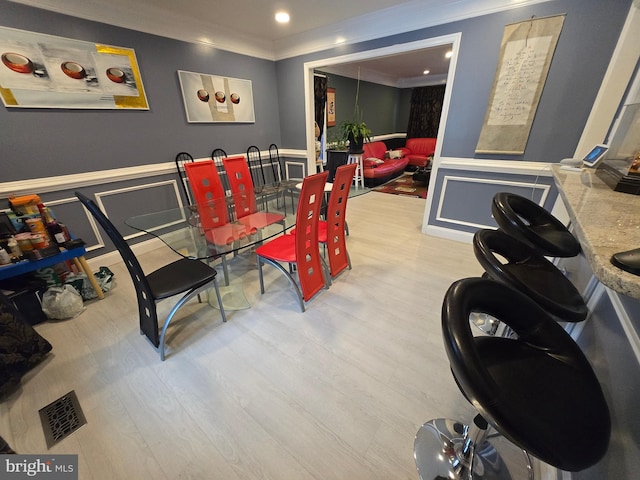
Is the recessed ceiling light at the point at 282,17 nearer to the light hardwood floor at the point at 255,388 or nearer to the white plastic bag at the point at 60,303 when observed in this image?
the light hardwood floor at the point at 255,388

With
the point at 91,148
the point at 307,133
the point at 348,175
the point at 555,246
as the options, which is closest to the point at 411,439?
the point at 555,246

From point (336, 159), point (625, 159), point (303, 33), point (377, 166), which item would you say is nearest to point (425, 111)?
point (377, 166)

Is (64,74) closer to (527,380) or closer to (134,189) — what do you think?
(134,189)

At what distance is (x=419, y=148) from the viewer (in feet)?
23.0

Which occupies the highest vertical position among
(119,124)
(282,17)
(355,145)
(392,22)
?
(282,17)

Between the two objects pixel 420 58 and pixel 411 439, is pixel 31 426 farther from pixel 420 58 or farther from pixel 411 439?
pixel 420 58

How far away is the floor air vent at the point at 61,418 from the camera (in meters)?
1.14

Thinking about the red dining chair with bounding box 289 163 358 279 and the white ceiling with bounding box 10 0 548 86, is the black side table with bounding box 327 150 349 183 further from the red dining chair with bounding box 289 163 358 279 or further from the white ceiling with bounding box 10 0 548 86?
the red dining chair with bounding box 289 163 358 279

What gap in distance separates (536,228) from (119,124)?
3593 mm

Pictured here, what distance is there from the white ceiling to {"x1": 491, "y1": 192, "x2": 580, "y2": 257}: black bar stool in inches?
81.9

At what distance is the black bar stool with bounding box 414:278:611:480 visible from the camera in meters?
0.49

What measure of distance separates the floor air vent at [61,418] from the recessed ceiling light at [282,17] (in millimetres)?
3765

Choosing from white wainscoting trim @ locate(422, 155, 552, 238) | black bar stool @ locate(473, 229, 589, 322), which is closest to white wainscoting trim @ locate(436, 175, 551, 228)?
white wainscoting trim @ locate(422, 155, 552, 238)

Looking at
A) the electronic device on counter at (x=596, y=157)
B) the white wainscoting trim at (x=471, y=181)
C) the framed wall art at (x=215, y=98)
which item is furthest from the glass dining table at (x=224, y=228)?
the electronic device on counter at (x=596, y=157)
